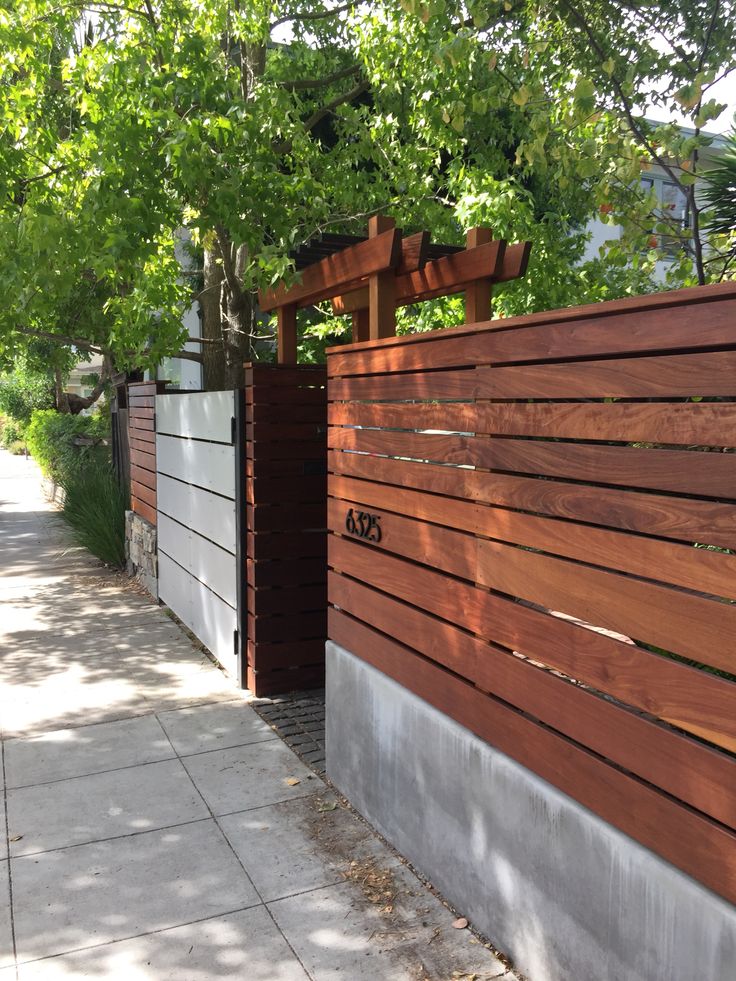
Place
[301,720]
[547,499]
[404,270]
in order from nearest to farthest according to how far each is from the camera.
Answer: [547,499]
[404,270]
[301,720]

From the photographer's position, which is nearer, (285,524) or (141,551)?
(285,524)

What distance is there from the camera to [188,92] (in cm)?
656

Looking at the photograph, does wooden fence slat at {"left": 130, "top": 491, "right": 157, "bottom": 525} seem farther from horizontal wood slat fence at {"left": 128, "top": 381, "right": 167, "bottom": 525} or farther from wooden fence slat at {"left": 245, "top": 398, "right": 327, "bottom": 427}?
wooden fence slat at {"left": 245, "top": 398, "right": 327, "bottom": 427}

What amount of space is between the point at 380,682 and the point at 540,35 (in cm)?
522

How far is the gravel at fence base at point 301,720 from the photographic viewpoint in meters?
5.12

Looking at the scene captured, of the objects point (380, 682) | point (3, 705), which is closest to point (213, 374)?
point (3, 705)

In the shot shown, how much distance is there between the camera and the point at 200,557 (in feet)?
23.6

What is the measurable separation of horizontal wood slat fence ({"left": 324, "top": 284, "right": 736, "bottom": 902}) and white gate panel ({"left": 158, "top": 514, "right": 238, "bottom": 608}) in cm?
248

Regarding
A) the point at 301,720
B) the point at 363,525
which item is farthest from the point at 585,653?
the point at 301,720

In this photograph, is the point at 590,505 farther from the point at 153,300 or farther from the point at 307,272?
the point at 153,300

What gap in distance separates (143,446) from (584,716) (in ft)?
24.7

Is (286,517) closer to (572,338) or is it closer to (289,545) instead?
(289,545)

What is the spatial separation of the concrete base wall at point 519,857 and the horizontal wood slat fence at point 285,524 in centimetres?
161

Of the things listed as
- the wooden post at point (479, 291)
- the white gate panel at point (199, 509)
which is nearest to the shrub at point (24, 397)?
the white gate panel at point (199, 509)
